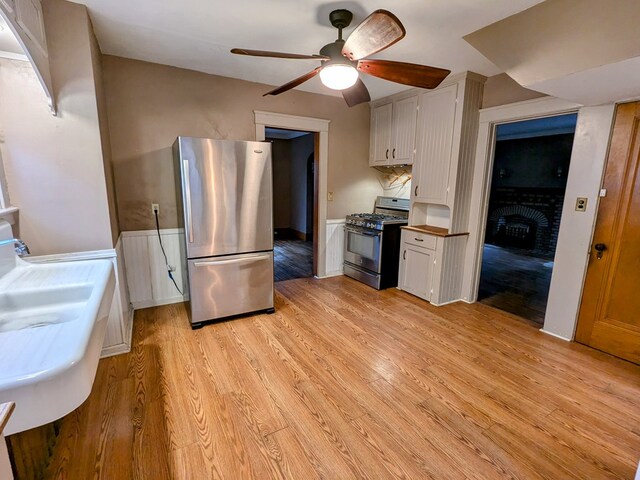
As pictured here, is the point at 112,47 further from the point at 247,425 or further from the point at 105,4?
the point at 247,425

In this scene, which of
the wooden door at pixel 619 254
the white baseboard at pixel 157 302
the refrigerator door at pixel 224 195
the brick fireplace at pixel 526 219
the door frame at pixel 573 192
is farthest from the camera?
the brick fireplace at pixel 526 219

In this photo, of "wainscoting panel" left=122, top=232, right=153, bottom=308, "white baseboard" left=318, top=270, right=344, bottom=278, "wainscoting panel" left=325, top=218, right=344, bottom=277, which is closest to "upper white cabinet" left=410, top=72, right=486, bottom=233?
"wainscoting panel" left=325, top=218, right=344, bottom=277

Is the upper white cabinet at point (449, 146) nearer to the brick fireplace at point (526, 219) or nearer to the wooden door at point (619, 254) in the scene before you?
the wooden door at point (619, 254)

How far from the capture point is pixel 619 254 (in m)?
2.43

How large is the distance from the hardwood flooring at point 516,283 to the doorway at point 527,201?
1cm

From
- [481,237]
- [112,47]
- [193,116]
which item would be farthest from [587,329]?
[112,47]

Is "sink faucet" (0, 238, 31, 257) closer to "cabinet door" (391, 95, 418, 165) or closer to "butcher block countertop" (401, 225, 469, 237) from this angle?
"butcher block countertop" (401, 225, 469, 237)

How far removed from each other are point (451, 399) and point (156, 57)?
147 inches

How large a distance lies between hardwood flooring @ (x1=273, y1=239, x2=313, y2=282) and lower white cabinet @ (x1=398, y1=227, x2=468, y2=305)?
1.52m

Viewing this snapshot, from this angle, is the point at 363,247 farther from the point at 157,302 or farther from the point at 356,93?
the point at 157,302

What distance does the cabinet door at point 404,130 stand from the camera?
3.71 m

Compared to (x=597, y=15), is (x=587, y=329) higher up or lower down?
lower down

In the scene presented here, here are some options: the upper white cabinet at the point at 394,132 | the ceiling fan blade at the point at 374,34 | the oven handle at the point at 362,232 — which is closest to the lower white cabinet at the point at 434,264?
the oven handle at the point at 362,232

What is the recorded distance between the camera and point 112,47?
2645 millimetres
